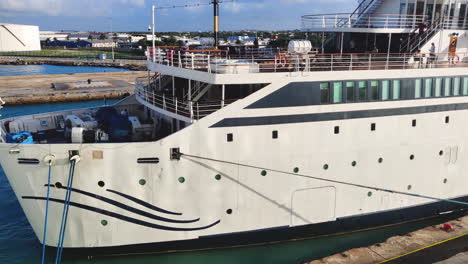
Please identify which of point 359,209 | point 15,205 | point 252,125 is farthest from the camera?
point 15,205

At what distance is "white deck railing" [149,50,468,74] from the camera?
12.4 metres

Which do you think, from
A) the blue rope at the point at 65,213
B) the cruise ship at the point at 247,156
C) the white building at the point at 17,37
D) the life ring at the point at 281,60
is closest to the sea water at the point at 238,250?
the blue rope at the point at 65,213

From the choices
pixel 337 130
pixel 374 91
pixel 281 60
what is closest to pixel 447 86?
pixel 374 91

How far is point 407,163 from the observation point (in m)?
14.4

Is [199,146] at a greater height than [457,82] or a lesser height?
lesser

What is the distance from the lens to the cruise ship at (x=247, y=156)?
38.0 feet

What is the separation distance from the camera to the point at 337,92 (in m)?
12.9

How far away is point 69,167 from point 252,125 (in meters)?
5.47

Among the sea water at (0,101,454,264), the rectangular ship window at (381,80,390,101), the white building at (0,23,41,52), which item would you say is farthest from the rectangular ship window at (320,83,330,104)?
the white building at (0,23,41,52)

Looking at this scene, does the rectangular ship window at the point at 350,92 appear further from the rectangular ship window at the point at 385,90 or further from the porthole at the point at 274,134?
the porthole at the point at 274,134

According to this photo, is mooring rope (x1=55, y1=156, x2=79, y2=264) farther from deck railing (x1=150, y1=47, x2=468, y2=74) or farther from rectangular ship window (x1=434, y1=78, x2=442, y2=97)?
rectangular ship window (x1=434, y1=78, x2=442, y2=97)

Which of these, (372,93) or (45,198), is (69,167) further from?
(372,93)

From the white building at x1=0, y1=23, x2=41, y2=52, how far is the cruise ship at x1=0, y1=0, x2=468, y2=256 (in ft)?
481

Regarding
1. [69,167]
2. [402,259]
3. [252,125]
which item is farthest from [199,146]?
[402,259]
